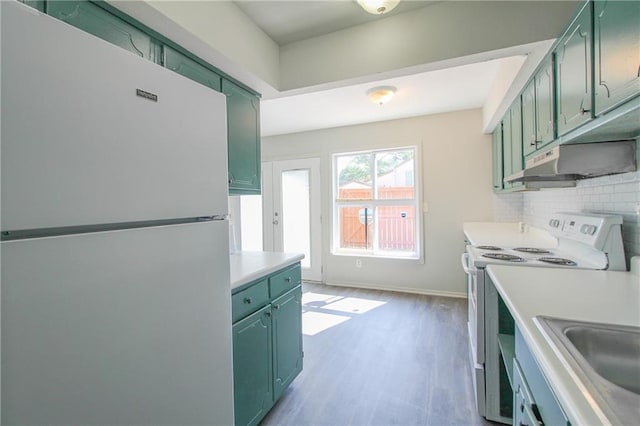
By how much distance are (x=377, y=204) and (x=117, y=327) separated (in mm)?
3846

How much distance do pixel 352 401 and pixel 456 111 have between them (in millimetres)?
3530

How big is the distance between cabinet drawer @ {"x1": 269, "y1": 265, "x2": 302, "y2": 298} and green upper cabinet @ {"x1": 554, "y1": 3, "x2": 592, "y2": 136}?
5.61ft

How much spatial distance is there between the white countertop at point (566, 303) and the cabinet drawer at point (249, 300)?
1189 mm

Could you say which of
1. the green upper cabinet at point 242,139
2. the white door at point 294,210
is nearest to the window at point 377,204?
the white door at point 294,210

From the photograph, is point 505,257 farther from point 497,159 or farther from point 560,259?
point 497,159

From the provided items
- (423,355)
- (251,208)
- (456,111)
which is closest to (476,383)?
(423,355)

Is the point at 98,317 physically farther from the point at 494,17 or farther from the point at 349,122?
the point at 349,122

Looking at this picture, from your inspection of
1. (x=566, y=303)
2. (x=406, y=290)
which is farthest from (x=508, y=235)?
(x=566, y=303)

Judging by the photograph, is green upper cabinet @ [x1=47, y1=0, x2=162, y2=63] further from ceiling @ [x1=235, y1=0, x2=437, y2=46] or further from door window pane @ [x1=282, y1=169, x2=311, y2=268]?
door window pane @ [x1=282, y1=169, x2=311, y2=268]

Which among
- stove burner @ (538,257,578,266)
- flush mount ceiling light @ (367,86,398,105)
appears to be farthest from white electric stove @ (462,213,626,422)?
flush mount ceiling light @ (367,86,398,105)

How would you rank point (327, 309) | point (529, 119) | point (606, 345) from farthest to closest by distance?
point (327, 309), point (529, 119), point (606, 345)

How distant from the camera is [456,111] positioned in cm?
372

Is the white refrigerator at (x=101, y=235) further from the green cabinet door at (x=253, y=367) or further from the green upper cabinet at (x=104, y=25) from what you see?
the green upper cabinet at (x=104, y=25)

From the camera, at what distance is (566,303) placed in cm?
108
